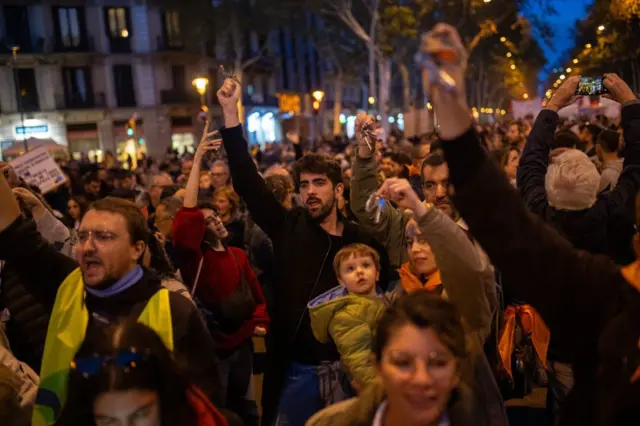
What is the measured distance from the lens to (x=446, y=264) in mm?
2451

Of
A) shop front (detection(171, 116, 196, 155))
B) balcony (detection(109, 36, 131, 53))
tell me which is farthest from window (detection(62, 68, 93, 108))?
shop front (detection(171, 116, 196, 155))

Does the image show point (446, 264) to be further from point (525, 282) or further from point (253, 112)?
point (253, 112)

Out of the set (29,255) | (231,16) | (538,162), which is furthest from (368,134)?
(231,16)

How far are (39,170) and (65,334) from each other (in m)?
7.03

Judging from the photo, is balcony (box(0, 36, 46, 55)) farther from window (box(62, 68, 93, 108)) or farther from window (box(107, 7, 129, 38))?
window (box(107, 7, 129, 38))

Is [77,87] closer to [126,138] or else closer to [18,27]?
[126,138]

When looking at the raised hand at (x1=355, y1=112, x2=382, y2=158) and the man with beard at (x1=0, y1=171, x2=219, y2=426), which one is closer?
the man with beard at (x1=0, y1=171, x2=219, y2=426)

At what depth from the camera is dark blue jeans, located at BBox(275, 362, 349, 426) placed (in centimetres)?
358

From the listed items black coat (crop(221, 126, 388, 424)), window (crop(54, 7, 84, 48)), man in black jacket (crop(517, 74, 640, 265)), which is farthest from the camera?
window (crop(54, 7, 84, 48))

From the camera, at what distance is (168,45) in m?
42.4

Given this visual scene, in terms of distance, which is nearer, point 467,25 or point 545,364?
point 545,364

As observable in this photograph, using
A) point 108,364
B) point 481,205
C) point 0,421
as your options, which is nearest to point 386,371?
point 481,205

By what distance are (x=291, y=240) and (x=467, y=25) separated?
29007mm

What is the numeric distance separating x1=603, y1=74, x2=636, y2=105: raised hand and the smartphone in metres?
0.41
